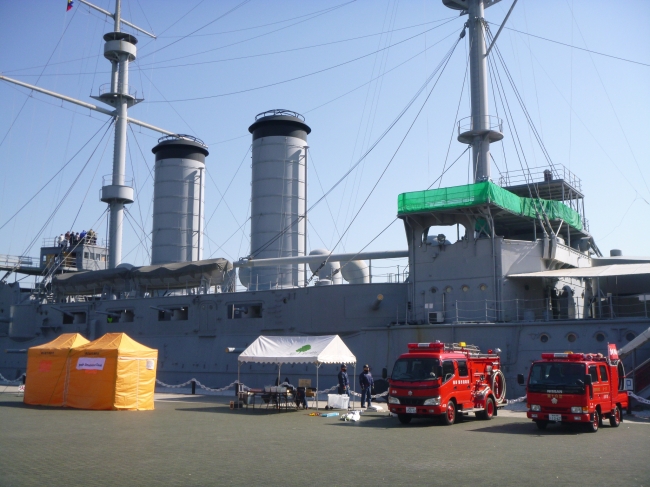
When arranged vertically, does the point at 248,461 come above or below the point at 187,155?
below

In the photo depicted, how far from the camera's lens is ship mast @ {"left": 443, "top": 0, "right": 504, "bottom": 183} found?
78.7 feet

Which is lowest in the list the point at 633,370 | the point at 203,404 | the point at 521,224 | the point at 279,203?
the point at 203,404

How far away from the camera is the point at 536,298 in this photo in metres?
22.7

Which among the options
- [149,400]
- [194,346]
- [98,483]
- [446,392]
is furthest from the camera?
[194,346]

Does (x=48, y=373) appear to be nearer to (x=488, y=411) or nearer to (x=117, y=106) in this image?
(x=488, y=411)

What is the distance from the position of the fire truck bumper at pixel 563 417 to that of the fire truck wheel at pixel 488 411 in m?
2.23

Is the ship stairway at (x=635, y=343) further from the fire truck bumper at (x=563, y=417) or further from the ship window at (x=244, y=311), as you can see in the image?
the ship window at (x=244, y=311)

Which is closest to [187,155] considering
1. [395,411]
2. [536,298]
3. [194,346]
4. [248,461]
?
[194,346]

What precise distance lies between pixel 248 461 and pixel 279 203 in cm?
2365

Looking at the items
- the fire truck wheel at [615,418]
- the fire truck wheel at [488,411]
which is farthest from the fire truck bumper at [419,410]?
the fire truck wheel at [615,418]

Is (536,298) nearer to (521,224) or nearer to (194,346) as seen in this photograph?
(521,224)

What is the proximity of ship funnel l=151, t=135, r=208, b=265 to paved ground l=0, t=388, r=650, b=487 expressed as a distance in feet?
66.7

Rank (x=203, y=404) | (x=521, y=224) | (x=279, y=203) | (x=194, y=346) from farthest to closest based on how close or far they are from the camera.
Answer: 1. (x=279, y=203)
2. (x=194, y=346)
3. (x=521, y=224)
4. (x=203, y=404)

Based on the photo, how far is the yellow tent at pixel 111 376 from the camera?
1900 centimetres
